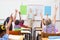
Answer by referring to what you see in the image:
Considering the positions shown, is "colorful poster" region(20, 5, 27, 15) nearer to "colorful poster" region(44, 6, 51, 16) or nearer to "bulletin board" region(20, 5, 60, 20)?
"bulletin board" region(20, 5, 60, 20)

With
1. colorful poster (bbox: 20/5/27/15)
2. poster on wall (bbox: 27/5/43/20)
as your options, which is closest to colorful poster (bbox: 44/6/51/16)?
poster on wall (bbox: 27/5/43/20)

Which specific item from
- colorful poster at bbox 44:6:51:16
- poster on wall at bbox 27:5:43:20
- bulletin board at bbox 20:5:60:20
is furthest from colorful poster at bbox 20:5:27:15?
colorful poster at bbox 44:6:51:16

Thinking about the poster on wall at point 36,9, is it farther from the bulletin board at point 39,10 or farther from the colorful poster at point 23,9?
the colorful poster at point 23,9

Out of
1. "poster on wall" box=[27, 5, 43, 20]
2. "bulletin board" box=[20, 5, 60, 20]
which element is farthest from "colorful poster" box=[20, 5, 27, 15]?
"poster on wall" box=[27, 5, 43, 20]

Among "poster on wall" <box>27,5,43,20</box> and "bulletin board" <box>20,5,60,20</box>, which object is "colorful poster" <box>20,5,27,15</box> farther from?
"poster on wall" <box>27,5,43,20</box>

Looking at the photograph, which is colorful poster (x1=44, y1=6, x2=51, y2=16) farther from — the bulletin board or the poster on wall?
the poster on wall

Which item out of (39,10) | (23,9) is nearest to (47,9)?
(39,10)

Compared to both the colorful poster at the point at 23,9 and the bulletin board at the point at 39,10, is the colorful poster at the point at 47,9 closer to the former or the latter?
the bulletin board at the point at 39,10

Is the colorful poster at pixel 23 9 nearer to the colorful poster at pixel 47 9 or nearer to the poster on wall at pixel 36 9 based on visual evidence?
the poster on wall at pixel 36 9

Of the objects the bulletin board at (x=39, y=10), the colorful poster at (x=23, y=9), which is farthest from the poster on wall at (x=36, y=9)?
the colorful poster at (x=23, y=9)

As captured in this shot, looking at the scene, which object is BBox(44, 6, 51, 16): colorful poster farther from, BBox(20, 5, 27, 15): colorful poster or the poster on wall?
BBox(20, 5, 27, 15): colorful poster

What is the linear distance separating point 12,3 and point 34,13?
40.0 inches

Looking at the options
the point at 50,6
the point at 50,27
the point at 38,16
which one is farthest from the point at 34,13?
the point at 50,27

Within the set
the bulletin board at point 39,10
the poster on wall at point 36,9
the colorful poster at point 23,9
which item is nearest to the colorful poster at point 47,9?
the bulletin board at point 39,10
